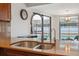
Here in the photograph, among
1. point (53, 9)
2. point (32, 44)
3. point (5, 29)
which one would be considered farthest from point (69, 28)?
point (5, 29)

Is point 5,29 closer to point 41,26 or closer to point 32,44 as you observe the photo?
point 32,44

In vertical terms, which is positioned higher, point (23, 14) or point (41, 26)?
point (23, 14)

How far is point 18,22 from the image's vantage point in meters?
1.29

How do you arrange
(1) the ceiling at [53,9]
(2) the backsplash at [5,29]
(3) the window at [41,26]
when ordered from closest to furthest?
(1) the ceiling at [53,9] < (3) the window at [41,26] < (2) the backsplash at [5,29]

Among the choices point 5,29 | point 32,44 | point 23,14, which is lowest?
point 32,44

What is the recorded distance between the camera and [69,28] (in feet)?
3.64

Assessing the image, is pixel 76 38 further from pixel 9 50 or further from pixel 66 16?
pixel 9 50

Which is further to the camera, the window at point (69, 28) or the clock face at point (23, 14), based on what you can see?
the clock face at point (23, 14)

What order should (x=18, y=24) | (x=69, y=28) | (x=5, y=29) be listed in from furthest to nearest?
(x=5, y=29) < (x=18, y=24) < (x=69, y=28)

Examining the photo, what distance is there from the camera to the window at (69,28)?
1.08 metres

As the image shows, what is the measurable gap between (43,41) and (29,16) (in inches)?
11.8

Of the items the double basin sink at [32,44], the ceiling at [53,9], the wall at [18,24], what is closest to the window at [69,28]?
the ceiling at [53,9]

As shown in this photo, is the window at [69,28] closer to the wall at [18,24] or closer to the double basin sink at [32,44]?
the double basin sink at [32,44]

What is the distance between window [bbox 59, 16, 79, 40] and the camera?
3.55ft
